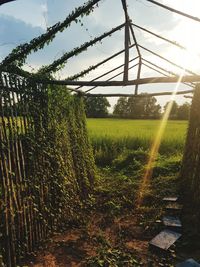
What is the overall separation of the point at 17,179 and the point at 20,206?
0.42m

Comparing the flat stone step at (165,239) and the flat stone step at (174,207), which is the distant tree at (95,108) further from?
the flat stone step at (165,239)

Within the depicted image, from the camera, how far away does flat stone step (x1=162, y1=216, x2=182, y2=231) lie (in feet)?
21.0

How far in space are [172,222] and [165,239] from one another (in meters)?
0.80

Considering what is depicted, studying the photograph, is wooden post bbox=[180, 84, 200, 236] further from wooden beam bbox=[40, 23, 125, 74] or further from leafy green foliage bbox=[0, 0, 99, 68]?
leafy green foliage bbox=[0, 0, 99, 68]

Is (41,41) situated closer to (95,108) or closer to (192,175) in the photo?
(192,175)

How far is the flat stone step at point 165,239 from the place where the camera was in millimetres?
5621

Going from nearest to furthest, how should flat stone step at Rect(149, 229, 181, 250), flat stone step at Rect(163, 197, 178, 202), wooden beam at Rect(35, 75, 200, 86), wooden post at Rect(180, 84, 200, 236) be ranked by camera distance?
flat stone step at Rect(149, 229, 181, 250)
wooden beam at Rect(35, 75, 200, 86)
wooden post at Rect(180, 84, 200, 236)
flat stone step at Rect(163, 197, 178, 202)

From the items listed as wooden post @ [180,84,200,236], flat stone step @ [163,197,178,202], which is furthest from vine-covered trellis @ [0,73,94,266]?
wooden post @ [180,84,200,236]

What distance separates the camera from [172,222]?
6637 millimetres

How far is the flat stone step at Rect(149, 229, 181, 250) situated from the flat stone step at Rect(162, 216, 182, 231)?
170 millimetres

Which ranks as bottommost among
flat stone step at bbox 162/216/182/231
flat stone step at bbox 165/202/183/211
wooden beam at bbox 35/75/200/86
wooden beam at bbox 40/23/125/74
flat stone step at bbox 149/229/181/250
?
flat stone step at bbox 149/229/181/250

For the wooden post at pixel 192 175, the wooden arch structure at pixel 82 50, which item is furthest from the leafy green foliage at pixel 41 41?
the wooden post at pixel 192 175

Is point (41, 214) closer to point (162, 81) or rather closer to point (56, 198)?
point (56, 198)

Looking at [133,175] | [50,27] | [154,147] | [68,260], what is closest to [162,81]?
[50,27]
